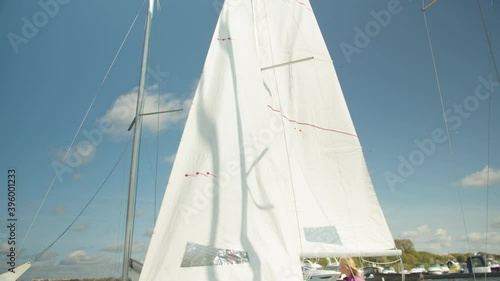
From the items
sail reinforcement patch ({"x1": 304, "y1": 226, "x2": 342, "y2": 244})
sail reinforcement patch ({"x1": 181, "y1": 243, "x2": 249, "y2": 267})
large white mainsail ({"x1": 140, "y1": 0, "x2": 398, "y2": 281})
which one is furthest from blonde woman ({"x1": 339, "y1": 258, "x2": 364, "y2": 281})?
Answer: sail reinforcement patch ({"x1": 304, "y1": 226, "x2": 342, "y2": 244})

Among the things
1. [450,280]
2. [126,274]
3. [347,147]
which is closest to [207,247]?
[126,274]

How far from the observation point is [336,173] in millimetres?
11898

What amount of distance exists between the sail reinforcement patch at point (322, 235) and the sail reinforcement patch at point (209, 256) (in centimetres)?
482

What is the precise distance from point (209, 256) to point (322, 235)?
17.9 ft

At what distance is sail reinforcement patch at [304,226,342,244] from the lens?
34.4 feet

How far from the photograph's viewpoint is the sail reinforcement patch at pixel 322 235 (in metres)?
10.5

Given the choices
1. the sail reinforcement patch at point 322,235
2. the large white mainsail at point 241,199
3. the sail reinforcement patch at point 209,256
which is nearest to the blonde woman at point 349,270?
the large white mainsail at point 241,199

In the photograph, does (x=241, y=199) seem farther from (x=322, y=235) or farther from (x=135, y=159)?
(x=322, y=235)

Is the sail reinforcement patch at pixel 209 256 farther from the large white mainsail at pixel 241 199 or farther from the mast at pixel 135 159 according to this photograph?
the mast at pixel 135 159

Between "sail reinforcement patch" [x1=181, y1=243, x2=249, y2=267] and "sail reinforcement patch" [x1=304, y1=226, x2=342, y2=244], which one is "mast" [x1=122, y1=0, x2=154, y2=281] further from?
"sail reinforcement patch" [x1=304, y1=226, x2=342, y2=244]

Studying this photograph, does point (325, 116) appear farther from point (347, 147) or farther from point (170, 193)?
point (170, 193)

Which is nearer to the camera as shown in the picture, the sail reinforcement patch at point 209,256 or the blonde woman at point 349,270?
the sail reinforcement patch at point 209,256

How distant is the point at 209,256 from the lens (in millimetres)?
6055

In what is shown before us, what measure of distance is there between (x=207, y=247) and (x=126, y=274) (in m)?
1.81
